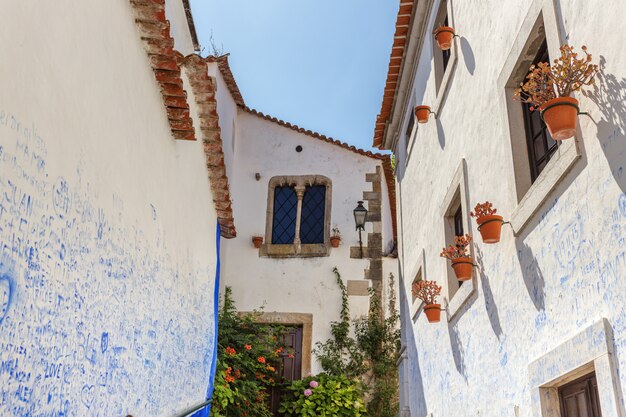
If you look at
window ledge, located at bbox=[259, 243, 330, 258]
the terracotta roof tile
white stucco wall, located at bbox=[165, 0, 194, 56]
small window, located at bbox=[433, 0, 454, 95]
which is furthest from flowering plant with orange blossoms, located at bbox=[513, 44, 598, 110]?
window ledge, located at bbox=[259, 243, 330, 258]

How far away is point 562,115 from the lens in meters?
3.30

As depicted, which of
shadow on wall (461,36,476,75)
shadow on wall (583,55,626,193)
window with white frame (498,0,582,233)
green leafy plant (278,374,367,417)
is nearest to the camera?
shadow on wall (583,55,626,193)

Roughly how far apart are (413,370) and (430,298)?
2187mm

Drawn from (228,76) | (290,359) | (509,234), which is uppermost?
(228,76)

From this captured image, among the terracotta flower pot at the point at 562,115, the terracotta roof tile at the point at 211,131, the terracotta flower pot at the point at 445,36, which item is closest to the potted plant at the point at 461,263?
the terracotta flower pot at the point at 445,36

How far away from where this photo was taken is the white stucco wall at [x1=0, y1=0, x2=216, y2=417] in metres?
2.90

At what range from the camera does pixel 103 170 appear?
4.02m

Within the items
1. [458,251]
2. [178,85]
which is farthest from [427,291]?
[178,85]

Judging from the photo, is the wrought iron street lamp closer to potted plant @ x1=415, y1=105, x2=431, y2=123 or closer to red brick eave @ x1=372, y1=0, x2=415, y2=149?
red brick eave @ x1=372, y1=0, x2=415, y2=149

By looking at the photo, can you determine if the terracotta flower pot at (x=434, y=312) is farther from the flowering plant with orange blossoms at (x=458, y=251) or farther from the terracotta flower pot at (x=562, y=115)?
the terracotta flower pot at (x=562, y=115)

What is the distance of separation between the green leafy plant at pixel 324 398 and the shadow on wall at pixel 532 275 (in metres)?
7.62

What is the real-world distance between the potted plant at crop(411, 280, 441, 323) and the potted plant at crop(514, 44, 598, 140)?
3.52 metres

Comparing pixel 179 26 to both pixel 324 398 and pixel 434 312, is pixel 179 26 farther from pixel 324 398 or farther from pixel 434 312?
pixel 324 398

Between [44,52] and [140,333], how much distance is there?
2434mm
